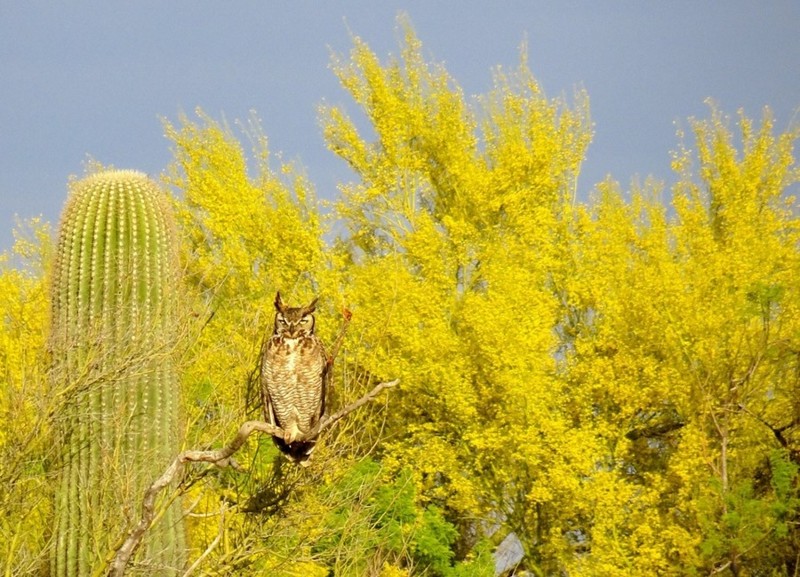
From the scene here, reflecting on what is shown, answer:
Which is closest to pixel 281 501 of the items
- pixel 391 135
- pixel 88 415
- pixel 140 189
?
pixel 88 415

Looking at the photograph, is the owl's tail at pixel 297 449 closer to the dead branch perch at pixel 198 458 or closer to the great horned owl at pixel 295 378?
the great horned owl at pixel 295 378

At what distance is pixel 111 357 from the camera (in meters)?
9.34

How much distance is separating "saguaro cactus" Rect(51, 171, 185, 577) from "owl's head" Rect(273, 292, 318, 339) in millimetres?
2094

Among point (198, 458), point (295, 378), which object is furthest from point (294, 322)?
point (198, 458)

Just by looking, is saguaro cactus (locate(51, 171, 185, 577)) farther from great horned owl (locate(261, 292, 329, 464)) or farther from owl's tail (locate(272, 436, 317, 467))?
owl's tail (locate(272, 436, 317, 467))

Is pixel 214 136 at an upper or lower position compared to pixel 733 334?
upper

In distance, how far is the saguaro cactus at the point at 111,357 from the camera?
8867 mm

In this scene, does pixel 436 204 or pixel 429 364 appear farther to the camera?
pixel 436 204

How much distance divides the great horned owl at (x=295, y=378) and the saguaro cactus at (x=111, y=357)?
201 cm

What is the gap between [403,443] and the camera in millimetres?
18125

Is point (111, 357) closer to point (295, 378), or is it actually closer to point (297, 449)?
point (295, 378)

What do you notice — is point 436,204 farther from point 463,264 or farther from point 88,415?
point 88,415

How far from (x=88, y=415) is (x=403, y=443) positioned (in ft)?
30.7

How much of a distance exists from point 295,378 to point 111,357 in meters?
2.98
